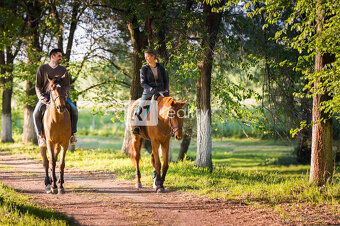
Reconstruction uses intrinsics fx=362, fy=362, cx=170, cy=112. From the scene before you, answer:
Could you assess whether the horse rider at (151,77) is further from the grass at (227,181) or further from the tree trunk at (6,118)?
the tree trunk at (6,118)

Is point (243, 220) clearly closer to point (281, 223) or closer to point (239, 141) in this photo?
point (281, 223)

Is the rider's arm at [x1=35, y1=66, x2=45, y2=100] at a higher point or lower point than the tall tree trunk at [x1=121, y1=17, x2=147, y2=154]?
lower

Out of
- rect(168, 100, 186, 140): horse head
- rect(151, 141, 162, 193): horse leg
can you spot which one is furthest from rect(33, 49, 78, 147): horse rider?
rect(168, 100, 186, 140): horse head

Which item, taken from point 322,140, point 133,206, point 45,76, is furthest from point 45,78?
point 322,140

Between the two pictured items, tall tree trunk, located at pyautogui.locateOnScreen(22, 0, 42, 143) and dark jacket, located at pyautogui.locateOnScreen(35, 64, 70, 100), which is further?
tall tree trunk, located at pyautogui.locateOnScreen(22, 0, 42, 143)

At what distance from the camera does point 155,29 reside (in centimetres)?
1252

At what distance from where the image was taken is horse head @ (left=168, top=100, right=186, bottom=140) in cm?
802

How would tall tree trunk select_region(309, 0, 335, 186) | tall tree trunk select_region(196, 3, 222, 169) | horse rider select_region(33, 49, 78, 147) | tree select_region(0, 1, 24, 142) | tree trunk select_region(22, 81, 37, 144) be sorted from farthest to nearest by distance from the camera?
tree trunk select_region(22, 81, 37, 144) → tree select_region(0, 1, 24, 142) → tall tree trunk select_region(196, 3, 222, 169) → horse rider select_region(33, 49, 78, 147) → tall tree trunk select_region(309, 0, 335, 186)

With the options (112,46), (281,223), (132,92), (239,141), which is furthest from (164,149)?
(239,141)

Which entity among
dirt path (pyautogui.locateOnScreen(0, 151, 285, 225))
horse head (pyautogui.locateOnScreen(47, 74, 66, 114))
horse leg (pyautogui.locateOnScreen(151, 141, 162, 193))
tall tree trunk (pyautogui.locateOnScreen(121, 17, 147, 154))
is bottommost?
dirt path (pyautogui.locateOnScreen(0, 151, 285, 225))

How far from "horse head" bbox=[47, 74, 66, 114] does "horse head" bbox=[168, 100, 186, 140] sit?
239 cm

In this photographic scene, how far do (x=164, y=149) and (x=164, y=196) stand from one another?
115 centimetres

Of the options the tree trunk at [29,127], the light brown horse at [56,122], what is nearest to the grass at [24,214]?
the light brown horse at [56,122]

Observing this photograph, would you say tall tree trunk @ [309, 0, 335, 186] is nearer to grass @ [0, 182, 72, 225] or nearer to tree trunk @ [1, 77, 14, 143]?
grass @ [0, 182, 72, 225]
